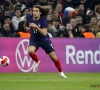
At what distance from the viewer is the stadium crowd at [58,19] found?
2176 cm

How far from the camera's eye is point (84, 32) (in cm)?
2233

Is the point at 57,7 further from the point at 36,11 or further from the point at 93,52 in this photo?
the point at 36,11

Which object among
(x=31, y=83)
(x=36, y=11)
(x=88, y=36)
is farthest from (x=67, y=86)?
(x=88, y=36)

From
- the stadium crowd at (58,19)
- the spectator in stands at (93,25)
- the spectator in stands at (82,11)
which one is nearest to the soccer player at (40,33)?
the stadium crowd at (58,19)

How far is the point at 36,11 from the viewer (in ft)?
53.9

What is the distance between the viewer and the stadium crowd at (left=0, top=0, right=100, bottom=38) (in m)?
21.8

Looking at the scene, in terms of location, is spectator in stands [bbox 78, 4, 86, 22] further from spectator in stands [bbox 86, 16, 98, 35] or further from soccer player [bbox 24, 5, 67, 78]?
soccer player [bbox 24, 5, 67, 78]

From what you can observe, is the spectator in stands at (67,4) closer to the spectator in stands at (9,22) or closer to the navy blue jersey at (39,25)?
the spectator in stands at (9,22)

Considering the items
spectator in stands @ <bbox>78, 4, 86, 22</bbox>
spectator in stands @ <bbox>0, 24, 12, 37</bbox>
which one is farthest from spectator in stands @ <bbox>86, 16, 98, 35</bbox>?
spectator in stands @ <bbox>0, 24, 12, 37</bbox>

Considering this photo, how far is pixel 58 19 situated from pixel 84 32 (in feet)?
5.06

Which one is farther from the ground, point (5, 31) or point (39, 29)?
point (39, 29)

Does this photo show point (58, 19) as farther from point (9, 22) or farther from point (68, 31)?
point (9, 22)

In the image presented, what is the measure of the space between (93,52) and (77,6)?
5.28 m

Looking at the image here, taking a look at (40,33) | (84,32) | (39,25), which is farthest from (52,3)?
(40,33)
